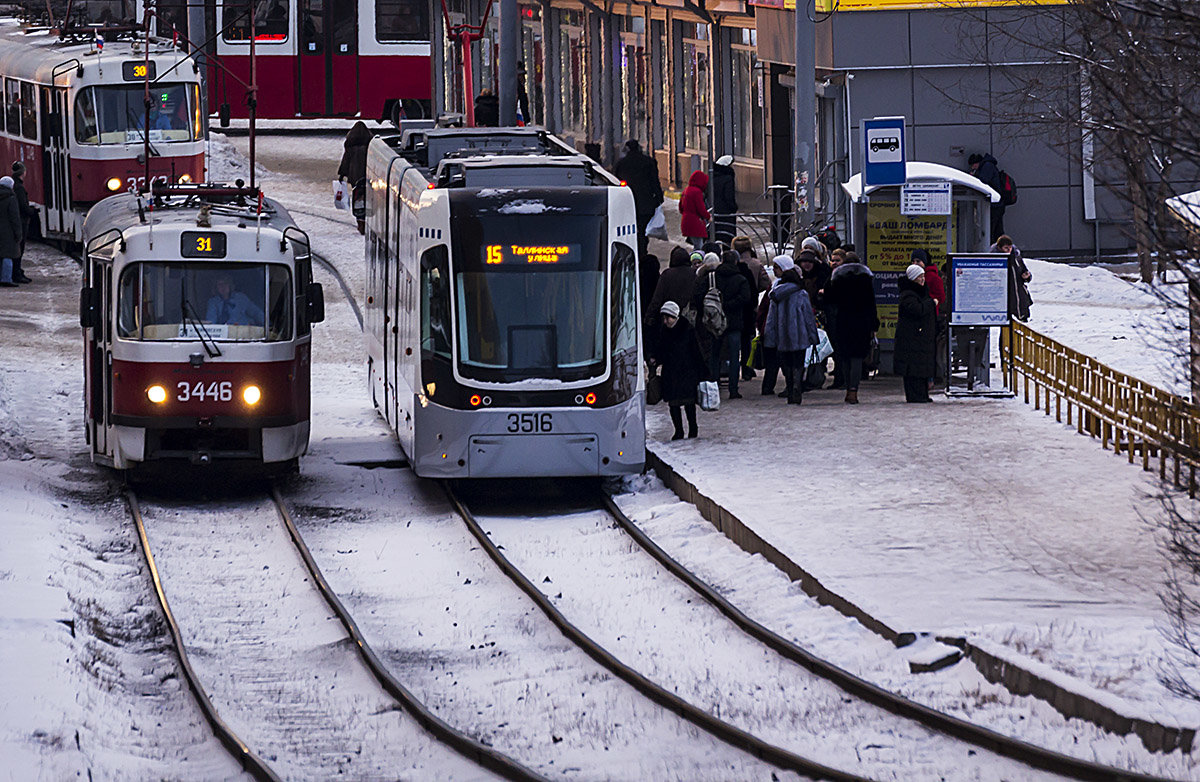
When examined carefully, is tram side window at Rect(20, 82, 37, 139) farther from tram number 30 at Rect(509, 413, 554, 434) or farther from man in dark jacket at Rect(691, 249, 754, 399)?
tram number 30 at Rect(509, 413, 554, 434)

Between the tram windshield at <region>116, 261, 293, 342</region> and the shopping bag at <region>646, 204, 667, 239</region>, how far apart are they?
44.9ft

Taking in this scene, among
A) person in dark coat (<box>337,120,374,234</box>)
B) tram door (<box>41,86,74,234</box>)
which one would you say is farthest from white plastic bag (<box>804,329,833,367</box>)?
tram door (<box>41,86,74,234</box>)

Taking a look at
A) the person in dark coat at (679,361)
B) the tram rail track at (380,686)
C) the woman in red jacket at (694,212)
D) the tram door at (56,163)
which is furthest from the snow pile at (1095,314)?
the tram door at (56,163)

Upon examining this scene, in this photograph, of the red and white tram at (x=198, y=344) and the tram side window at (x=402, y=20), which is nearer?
the red and white tram at (x=198, y=344)

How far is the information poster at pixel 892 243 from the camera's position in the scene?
23188 mm

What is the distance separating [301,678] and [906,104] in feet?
67.8

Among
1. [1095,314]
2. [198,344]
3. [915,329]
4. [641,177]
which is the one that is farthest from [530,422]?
[641,177]

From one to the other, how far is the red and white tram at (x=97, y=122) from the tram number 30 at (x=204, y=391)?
46.8 feet

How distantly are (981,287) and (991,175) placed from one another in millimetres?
9357

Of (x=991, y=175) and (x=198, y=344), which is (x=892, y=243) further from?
(x=198, y=344)

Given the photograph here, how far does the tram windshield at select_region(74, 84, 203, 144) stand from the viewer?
32.8m

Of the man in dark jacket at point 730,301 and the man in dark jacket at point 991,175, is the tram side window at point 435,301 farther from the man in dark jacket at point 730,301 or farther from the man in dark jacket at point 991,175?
the man in dark jacket at point 991,175

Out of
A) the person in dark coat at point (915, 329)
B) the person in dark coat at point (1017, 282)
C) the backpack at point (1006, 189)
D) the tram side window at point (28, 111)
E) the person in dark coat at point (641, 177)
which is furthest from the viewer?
the tram side window at point (28, 111)

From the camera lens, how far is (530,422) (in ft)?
57.5
